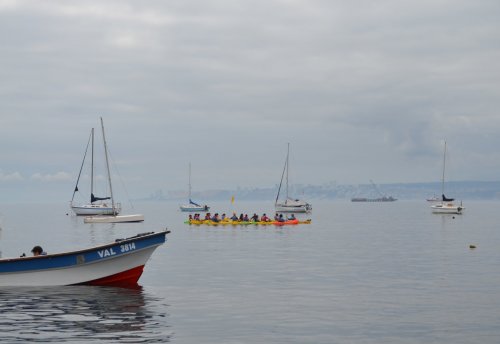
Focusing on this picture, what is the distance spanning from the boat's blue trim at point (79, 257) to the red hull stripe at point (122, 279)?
55.6 inches

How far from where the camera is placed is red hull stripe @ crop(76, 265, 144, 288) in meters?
33.9

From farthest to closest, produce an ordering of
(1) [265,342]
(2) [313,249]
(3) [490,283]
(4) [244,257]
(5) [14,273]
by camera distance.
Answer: (2) [313,249], (4) [244,257], (3) [490,283], (5) [14,273], (1) [265,342]

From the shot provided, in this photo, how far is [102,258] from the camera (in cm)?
3300

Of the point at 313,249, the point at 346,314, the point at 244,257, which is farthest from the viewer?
the point at 313,249

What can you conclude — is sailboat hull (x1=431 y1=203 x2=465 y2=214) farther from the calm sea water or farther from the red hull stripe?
the red hull stripe

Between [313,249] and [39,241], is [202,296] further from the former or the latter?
[39,241]

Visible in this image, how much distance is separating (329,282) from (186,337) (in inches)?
653

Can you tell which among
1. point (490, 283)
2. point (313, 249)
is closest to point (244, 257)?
point (313, 249)

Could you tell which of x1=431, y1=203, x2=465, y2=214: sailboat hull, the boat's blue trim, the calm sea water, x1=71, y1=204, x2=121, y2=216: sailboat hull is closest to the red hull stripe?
the calm sea water

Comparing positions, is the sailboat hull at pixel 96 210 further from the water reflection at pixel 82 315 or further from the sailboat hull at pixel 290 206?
the water reflection at pixel 82 315

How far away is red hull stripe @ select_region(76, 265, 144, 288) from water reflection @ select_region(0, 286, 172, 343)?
1.30ft

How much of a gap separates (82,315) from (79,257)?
18.5 ft

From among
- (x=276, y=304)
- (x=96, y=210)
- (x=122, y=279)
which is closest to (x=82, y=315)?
(x=122, y=279)

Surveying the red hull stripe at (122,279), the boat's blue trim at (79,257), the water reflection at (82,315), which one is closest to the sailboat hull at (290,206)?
the red hull stripe at (122,279)
